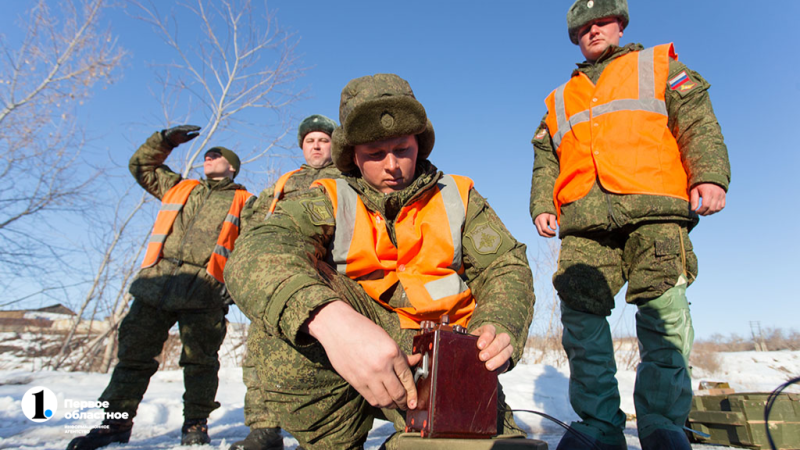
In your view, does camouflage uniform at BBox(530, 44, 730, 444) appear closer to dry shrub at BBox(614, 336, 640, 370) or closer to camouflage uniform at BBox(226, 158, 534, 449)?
camouflage uniform at BBox(226, 158, 534, 449)

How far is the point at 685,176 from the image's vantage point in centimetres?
229

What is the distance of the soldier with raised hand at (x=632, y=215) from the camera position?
2035 millimetres

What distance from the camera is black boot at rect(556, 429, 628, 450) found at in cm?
197

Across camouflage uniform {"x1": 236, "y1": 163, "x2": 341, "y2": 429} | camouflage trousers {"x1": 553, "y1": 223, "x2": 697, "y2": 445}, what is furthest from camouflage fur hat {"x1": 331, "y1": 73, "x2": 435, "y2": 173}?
camouflage trousers {"x1": 553, "y1": 223, "x2": 697, "y2": 445}

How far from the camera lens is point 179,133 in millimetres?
3973

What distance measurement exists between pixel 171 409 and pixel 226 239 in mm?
1664

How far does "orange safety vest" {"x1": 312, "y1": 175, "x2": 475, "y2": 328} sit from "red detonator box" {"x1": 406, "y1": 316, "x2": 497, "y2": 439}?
1.36 ft

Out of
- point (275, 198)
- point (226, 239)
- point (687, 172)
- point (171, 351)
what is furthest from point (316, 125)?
point (171, 351)

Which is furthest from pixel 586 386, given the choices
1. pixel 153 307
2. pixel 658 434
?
pixel 153 307

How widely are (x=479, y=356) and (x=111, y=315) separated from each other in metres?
→ 9.26

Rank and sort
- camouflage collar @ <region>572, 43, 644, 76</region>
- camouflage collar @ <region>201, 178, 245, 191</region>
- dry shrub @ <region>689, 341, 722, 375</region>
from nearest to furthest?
camouflage collar @ <region>572, 43, 644, 76</region> → camouflage collar @ <region>201, 178, 245, 191</region> → dry shrub @ <region>689, 341, 722, 375</region>

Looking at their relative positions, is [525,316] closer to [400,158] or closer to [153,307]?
[400,158]

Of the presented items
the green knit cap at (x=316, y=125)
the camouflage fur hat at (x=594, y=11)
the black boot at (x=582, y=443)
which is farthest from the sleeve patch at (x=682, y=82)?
the green knit cap at (x=316, y=125)

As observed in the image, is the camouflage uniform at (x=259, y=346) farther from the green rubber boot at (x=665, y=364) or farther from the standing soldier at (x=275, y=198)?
the green rubber boot at (x=665, y=364)
